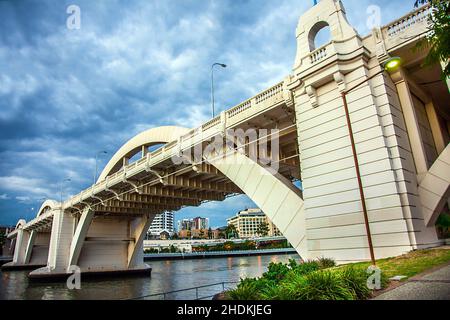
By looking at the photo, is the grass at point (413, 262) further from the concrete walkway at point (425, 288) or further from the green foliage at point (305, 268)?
the green foliage at point (305, 268)

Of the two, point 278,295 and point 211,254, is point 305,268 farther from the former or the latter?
point 211,254

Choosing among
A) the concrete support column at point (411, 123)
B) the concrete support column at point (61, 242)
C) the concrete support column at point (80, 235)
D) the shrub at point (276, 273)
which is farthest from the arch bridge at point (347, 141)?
the concrete support column at point (61, 242)

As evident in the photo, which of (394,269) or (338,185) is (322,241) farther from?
(394,269)

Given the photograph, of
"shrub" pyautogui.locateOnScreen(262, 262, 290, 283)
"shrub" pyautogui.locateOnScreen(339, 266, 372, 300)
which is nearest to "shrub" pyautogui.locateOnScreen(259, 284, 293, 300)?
"shrub" pyautogui.locateOnScreen(339, 266, 372, 300)

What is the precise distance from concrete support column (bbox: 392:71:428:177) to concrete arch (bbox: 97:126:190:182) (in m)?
17.8

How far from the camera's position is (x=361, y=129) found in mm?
12523

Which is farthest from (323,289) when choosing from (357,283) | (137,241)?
(137,241)

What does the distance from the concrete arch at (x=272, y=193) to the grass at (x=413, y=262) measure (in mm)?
4224

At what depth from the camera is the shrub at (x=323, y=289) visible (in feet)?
23.4

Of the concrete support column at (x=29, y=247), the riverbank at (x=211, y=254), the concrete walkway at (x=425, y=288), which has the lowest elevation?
the concrete walkway at (x=425, y=288)

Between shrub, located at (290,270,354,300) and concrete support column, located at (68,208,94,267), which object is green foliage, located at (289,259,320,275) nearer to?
shrub, located at (290,270,354,300)

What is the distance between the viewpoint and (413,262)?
30.5 ft
